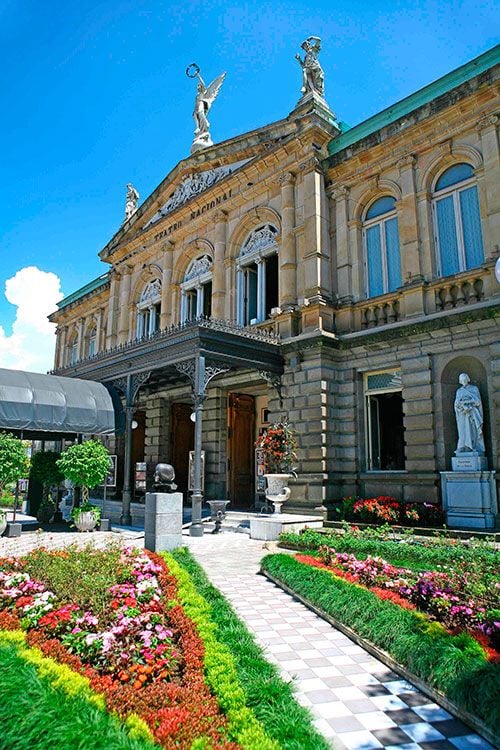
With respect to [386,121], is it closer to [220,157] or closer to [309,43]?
[309,43]

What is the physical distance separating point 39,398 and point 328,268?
32.1 feet

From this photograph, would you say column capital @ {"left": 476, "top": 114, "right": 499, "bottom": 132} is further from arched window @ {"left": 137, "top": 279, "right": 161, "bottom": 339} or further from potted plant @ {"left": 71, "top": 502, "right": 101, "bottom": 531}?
potted plant @ {"left": 71, "top": 502, "right": 101, "bottom": 531}

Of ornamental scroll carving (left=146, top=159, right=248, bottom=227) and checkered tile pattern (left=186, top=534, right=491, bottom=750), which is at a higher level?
ornamental scroll carving (left=146, top=159, right=248, bottom=227)

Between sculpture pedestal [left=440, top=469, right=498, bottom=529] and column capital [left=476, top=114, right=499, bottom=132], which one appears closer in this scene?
sculpture pedestal [left=440, top=469, right=498, bottom=529]

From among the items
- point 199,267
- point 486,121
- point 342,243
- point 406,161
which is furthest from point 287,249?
point 486,121

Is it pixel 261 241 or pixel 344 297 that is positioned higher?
pixel 261 241

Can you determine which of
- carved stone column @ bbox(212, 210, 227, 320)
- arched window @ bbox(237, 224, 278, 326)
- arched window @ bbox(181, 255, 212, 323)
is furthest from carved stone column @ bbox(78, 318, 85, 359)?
arched window @ bbox(237, 224, 278, 326)

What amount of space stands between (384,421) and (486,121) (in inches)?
329

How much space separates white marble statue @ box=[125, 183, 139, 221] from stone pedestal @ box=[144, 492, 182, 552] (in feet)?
65.8

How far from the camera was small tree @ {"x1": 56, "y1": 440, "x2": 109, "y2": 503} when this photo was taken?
14.4 meters

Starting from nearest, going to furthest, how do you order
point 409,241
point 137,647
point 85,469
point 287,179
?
point 137,647 < point 85,469 < point 409,241 < point 287,179

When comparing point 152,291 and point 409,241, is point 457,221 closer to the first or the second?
point 409,241

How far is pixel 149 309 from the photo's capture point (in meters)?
24.3

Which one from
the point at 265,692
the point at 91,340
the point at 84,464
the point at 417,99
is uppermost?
the point at 417,99
